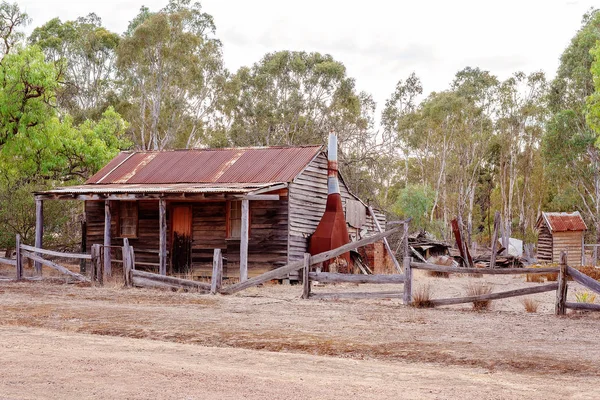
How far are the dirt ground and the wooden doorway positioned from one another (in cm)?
776

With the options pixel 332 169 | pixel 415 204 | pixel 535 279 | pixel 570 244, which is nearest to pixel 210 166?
pixel 332 169

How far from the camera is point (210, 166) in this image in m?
25.6

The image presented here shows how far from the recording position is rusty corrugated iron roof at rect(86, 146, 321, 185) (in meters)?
23.9

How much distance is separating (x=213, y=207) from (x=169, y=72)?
23716mm

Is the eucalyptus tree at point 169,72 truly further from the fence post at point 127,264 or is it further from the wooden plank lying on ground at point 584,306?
the wooden plank lying on ground at point 584,306

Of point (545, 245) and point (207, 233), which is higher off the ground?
point (207, 233)

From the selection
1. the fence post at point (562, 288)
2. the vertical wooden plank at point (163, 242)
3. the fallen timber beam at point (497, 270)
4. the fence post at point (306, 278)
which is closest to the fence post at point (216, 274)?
the fence post at point (306, 278)

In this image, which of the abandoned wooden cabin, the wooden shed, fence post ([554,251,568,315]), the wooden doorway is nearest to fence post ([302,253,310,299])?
the abandoned wooden cabin

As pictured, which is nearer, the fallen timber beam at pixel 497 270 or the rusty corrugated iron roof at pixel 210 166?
the fallen timber beam at pixel 497 270

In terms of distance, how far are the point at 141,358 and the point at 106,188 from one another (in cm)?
1591

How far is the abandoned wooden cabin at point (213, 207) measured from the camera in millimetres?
22156

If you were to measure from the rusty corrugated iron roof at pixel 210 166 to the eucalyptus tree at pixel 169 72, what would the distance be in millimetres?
17361

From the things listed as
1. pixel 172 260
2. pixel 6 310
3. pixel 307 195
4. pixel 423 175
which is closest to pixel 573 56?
pixel 423 175

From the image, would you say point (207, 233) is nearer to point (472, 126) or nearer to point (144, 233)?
point (144, 233)
